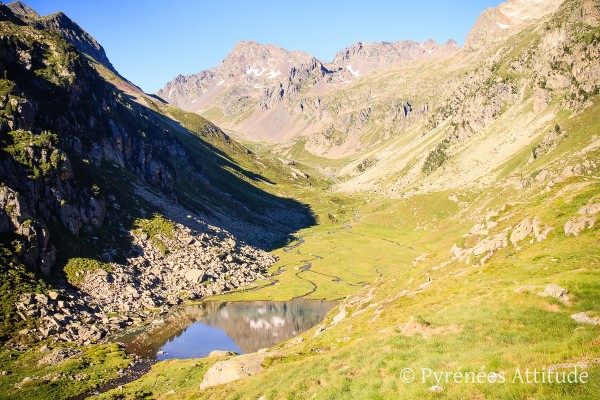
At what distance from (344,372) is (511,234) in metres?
44.2

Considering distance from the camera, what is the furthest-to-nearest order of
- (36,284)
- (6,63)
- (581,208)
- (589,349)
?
(6,63) < (36,284) < (581,208) < (589,349)

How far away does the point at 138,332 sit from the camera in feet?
308

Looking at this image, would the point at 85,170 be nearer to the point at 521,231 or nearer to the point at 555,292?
the point at 521,231

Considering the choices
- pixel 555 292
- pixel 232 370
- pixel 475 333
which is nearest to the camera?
pixel 475 333

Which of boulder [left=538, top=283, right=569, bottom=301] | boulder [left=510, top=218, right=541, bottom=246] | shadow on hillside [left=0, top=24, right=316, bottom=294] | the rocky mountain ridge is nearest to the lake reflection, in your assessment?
the rocky mountain ridge

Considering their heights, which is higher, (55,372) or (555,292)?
(555,292)

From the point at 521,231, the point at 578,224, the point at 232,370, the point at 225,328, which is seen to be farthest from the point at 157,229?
the point at 578,224

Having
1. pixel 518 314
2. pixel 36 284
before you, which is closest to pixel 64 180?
pixel 36 284

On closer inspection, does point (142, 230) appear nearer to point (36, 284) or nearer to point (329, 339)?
point (36, 284)

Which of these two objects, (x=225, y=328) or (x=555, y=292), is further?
(x=225, y=328)

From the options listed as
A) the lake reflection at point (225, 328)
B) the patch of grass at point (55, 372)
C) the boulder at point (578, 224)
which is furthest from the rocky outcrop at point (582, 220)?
the patch of grass at point (55, 372)

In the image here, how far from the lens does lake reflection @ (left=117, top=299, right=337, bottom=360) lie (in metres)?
88.1

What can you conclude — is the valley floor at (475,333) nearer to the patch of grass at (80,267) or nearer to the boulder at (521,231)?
the boulder at (521,231)

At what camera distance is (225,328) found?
104 meters
